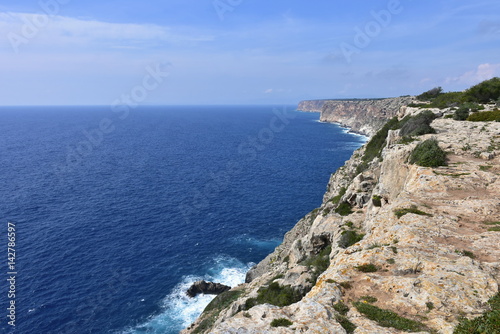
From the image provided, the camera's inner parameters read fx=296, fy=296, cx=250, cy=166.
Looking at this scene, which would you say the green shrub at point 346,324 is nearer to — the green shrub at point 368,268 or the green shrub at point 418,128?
the green shrub at point 368,268

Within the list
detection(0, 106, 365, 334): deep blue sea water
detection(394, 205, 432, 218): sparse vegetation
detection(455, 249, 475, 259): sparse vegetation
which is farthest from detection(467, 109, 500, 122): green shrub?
detection(0, 106, 365, 334): deep blue sea water

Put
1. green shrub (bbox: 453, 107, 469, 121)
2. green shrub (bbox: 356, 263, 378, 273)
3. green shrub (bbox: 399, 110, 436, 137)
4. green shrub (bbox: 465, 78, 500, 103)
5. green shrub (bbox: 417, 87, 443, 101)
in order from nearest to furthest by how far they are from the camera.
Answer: green shrub (bbox: 356, 263, 378, 273), green shrub (bbox: 399, 110, 436, 137), green shrub (bbox: 453, 107, 469, 121), green shrub (bbox: 465, 78, 500, 103), green shrub (bbox: 417, 87, 443, 101)

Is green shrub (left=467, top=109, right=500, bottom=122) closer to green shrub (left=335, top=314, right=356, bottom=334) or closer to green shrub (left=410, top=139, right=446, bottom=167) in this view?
green shrub (left=410, top=139, right=446, bottom=167)

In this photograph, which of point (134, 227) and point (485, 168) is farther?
point (134, 227)

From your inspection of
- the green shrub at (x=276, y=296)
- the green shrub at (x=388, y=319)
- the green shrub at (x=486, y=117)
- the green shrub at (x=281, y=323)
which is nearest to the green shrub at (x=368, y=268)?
the green shrub at (x=388, y=319)

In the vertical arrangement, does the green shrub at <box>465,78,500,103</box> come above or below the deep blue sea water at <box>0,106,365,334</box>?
above

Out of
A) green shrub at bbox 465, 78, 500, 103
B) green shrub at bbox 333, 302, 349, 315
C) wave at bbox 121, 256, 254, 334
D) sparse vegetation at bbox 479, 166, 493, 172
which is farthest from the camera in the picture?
green shrub at bbox 465, 78, 500, 103

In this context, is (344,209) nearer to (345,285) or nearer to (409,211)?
(409,211)

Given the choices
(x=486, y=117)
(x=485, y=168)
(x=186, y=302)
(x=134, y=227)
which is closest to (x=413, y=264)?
(x=485, y=168)
